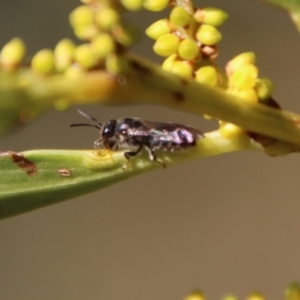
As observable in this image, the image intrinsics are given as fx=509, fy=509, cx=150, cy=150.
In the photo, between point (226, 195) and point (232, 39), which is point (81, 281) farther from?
point (232, 39)

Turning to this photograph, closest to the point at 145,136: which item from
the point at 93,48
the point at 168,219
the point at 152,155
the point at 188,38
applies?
the point at 152,155

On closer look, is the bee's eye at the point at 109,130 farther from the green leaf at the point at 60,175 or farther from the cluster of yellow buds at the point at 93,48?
the cluster of yellow buds at the point at 93,48

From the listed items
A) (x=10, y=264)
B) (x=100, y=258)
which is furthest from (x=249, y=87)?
(x=10, y=264)

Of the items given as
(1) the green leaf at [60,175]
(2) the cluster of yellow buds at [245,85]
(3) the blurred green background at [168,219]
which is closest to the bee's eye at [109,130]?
(1) the green leaf at [60,175]

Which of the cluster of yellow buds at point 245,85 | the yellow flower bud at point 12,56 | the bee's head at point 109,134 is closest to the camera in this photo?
the yellow flower bud at point 12,56

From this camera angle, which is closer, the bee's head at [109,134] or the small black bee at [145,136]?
the small black bee at [145,136]

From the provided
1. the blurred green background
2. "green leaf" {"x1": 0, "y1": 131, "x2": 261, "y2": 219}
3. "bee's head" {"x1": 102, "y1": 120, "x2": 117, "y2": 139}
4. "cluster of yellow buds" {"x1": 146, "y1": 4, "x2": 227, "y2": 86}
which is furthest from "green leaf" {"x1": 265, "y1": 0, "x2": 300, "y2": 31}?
the blurred green background
